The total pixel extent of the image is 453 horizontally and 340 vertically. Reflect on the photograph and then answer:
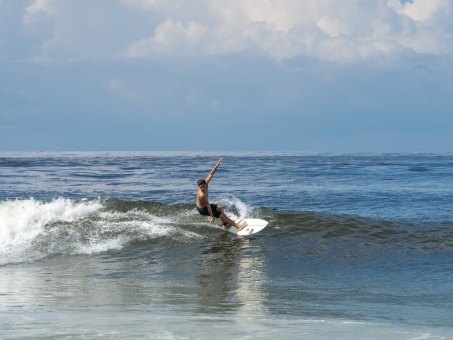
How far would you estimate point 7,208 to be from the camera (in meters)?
22.6

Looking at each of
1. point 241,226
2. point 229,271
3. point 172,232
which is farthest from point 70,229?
point 229,271

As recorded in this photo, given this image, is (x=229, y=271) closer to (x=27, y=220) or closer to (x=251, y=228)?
(x=251, y=228)

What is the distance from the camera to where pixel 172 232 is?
1986 centimetres

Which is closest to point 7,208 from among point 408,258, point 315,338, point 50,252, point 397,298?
point 50,252

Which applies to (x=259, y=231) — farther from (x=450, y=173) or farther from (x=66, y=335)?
(x=450, y=173)

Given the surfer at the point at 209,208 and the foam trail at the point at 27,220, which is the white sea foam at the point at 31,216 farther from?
the surfer at the point at 209,208

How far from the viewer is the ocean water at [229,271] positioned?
27.3 ft

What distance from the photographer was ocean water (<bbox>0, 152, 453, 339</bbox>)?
27.3 ft

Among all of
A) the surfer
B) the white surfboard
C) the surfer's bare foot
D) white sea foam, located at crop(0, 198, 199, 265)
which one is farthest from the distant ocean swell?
the surfer's bare foot

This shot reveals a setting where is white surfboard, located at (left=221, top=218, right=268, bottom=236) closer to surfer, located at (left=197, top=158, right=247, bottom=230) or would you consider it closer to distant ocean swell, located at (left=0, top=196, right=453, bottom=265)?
surfer, located at (left=197, top=158, right=247, bottom=230)

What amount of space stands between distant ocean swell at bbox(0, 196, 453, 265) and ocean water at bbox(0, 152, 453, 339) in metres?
0.06

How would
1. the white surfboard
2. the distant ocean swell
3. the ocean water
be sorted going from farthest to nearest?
1. the white surfboard
2. the distant ocean swell
3. the ocean water

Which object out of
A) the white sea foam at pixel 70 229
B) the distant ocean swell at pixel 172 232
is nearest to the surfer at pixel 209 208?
the distant ocean swell at pixel 172 232

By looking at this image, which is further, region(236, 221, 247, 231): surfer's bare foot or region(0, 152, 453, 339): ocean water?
region(236, 221, 247, 231): surfer's bare foot
